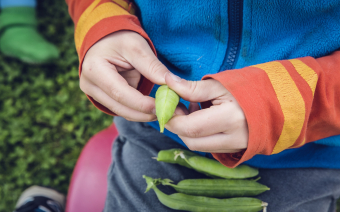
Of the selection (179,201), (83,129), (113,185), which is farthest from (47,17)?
(179,201)

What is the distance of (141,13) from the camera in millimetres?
1247

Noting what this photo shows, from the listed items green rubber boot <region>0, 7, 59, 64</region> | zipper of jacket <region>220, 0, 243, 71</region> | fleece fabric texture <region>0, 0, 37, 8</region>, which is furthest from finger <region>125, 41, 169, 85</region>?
fleece fabric texture <region>0, 0, 37, 8</region>

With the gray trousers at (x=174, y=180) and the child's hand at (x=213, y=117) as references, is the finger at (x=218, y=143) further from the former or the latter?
the gray trousers at (x=174, y=180)

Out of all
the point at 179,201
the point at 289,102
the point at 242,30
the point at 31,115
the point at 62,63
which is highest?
the point at 242,30

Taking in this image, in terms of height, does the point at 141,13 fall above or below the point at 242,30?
below

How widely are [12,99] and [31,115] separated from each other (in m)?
0.32

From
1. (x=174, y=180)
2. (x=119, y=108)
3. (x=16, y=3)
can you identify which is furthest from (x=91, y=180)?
(x=16, y=3)

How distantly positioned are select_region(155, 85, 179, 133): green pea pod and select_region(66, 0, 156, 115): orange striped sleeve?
12.7 inches

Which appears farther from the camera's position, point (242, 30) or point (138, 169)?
point (138, 169)

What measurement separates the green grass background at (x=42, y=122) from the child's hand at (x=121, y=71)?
1461 millimetres

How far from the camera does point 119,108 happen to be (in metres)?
1.01

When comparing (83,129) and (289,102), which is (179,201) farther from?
(83,129)

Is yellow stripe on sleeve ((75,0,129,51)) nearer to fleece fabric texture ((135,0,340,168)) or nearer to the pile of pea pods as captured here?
fleece fabric texture ((135,0,340,168))

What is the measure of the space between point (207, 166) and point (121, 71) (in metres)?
0.61
